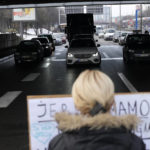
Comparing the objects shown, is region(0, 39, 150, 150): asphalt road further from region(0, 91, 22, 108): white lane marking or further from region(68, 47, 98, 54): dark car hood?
region(68, 47, 98, 54): dark car hood

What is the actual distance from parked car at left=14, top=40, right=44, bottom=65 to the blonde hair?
19662 millimetres

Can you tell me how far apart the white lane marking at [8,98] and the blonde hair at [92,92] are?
7.11m

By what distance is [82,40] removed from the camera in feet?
66.6

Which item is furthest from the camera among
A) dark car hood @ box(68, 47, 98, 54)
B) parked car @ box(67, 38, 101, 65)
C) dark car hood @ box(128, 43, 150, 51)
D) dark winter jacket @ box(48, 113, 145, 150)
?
dark car hood @ box(128, 43, 150, 51)

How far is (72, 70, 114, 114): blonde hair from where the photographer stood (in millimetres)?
2168

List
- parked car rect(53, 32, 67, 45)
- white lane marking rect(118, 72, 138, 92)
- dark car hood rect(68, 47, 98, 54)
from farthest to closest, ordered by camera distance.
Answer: parked car rect(53, 32, 67, 45)
dark car hood rect(68, 47, 98, 54)
white lane marking rect(118, 72, 138, 92)

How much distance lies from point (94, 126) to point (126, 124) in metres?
0.25

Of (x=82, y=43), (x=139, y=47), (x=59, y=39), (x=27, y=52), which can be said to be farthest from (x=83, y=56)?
(x=59, y=39)

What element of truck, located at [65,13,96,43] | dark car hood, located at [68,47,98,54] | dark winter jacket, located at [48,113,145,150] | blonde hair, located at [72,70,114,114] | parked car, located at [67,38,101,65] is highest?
truck, located at [65,13,96,43]

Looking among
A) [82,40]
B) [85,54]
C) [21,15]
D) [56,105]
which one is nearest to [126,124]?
[56,105]

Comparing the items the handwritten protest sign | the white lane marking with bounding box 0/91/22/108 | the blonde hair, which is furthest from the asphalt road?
the blonde hair

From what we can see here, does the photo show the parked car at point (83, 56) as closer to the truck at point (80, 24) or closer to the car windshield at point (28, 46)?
the car windshield at point (28, 46)

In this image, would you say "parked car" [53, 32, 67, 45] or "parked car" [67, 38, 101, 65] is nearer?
"parked car" [67, 38, 101, 65]

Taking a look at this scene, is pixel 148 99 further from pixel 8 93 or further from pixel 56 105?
pixel 8 93
